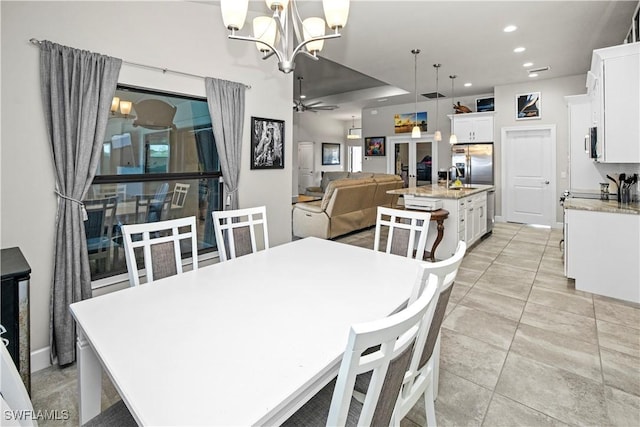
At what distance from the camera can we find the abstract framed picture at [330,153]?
1203 centimetres

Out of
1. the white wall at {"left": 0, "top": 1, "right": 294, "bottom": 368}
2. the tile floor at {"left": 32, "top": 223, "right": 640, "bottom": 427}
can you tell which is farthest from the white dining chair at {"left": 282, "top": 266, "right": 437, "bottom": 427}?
the white wall at {"left": 0, "top": 1, "right": 294, "bottom": 368}

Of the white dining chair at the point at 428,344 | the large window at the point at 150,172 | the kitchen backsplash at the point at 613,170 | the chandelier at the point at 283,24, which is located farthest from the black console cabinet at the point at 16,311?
the kitchen backsplash at the point at 613,170

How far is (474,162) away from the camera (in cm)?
752

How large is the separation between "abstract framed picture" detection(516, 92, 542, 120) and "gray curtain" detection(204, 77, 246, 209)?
613 centimetres

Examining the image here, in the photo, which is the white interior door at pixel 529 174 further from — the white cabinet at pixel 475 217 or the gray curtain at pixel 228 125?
the gray curtain at pixel 228 125

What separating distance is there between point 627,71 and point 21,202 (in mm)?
5266

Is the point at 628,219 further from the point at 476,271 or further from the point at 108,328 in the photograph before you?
the point at 108,328

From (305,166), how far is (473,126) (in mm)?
5748

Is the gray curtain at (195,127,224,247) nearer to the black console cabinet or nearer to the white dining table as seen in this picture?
the white dining table

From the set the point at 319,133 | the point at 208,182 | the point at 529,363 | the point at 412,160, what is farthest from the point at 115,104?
Result: the point at 319,133

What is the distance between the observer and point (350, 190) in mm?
5578

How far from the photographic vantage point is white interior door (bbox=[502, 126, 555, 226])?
6.75 m

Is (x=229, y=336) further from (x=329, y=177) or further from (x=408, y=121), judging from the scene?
(x=329, y=177)

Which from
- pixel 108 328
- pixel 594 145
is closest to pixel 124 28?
pixel 108 328
